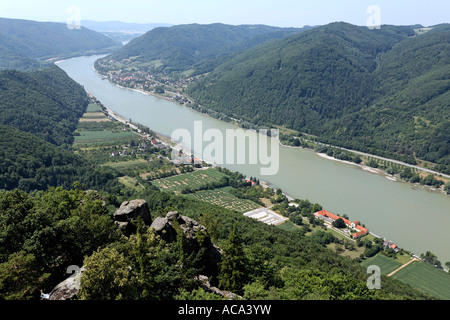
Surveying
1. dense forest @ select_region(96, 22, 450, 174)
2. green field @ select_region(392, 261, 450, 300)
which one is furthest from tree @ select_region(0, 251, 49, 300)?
dense forest @ select_region(96, 22, 450, 174)

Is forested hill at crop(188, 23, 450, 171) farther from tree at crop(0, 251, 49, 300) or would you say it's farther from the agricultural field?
tree at crop(0, 251, 49, 300)

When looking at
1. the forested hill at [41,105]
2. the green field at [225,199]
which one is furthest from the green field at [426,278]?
the forested hill at [41,105]

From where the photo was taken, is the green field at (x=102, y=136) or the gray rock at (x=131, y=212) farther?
the green field at (x=102, y=136)

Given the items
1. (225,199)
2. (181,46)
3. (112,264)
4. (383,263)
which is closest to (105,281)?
(112,264)

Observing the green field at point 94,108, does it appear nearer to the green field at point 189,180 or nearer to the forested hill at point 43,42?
the green field at point 189,180

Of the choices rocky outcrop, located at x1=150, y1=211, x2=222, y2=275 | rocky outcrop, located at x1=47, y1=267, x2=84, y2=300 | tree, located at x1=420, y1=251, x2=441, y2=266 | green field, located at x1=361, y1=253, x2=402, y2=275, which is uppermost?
rocky outcrop, located at x1=47, y1=267, x2=84, y2=300

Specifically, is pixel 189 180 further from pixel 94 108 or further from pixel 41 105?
pixel 94 108
